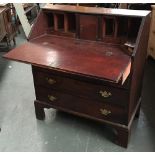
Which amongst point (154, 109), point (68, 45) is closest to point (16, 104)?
point (68, 45)

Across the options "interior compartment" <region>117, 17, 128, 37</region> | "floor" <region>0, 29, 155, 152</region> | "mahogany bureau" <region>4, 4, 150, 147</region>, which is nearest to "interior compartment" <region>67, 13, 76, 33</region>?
"mahogany bureau" <region>4, 4, 150, 147</region>

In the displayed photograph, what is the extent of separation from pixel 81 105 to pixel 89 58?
16.4 inches

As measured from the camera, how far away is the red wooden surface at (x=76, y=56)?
1.33 meters

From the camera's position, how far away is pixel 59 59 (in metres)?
1.49

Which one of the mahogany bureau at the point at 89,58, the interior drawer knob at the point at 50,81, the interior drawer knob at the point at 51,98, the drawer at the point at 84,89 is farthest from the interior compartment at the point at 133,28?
the interior drawer knob at the point at 51,98

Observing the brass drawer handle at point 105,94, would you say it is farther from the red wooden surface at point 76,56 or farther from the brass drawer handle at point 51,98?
the brass drawer handle at point 51,98

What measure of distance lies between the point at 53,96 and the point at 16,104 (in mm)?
627

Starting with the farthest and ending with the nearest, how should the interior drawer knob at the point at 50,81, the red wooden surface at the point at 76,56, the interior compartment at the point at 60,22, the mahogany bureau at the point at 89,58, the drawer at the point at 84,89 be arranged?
the interior compartment at the point at 60,22 < the interior drawer knob at the point at 50,81 < the drawer at the point at 84,89 < the mahogany bureau at the point at 89,58 < the red wooden surface at the point at 76,56

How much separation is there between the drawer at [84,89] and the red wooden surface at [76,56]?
200mm

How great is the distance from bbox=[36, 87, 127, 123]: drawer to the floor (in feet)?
0.74

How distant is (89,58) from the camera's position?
A: 1.50m

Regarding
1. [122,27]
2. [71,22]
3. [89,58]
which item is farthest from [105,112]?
[71,22]

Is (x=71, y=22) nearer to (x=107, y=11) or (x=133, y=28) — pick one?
(x=107, y=11)

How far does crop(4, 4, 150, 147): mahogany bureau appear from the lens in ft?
4.77
